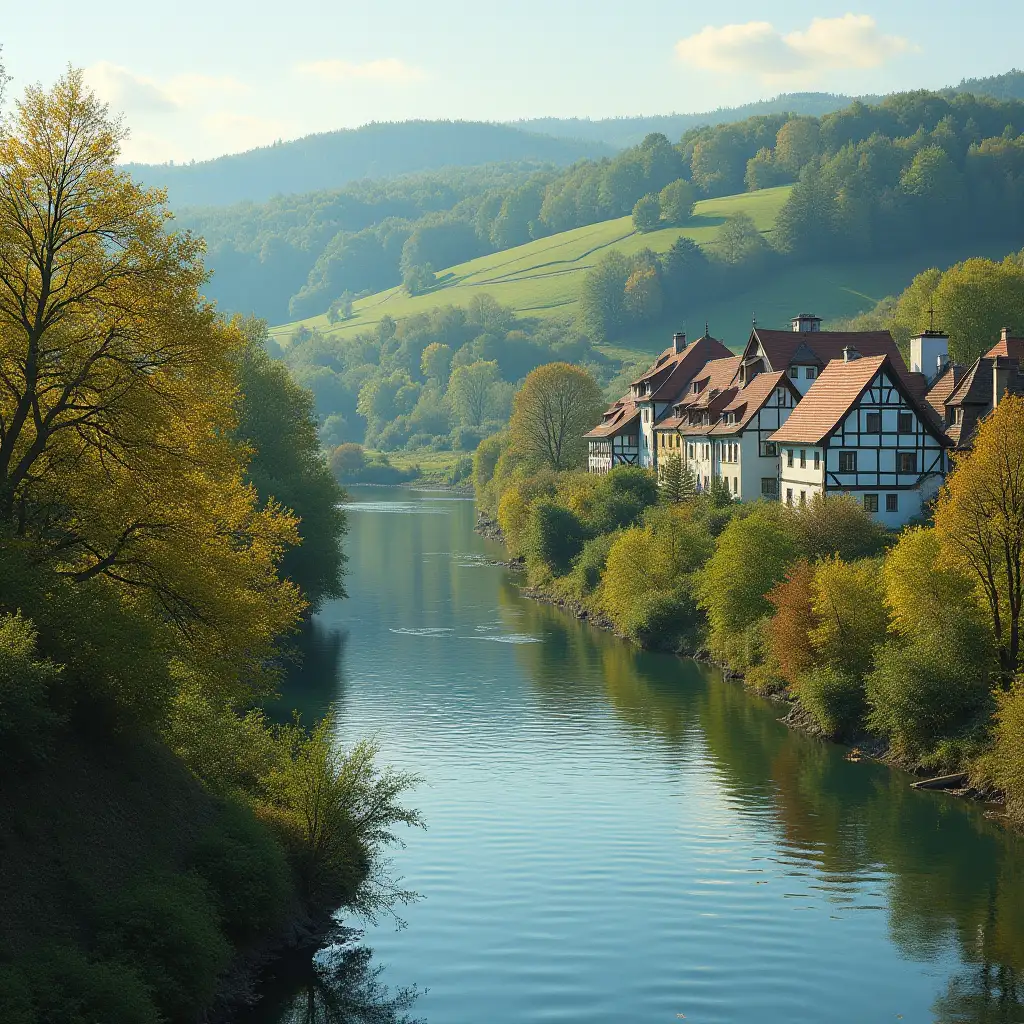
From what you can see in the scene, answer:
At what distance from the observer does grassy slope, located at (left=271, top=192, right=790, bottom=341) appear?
543 ft

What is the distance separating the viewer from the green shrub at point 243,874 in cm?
2133

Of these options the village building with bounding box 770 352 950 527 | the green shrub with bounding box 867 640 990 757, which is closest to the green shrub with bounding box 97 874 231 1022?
the green shrub with bounding box 867 640 990 757

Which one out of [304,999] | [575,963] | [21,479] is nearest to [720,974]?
[575,963]

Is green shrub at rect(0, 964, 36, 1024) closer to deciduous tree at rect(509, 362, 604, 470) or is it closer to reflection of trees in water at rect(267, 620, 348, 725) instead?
reflection of trees in water at rect(267, 620, 348, 725)

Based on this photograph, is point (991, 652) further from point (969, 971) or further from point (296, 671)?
point (296, 671)

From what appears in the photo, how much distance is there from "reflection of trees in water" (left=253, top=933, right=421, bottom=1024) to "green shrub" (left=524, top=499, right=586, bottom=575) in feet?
151

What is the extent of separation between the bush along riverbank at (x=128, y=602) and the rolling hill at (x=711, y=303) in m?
113

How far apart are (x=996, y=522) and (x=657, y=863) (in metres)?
13.6

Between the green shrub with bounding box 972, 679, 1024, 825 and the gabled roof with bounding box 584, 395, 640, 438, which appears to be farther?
the gabled roof with bounding box 584, 395, 640, 438

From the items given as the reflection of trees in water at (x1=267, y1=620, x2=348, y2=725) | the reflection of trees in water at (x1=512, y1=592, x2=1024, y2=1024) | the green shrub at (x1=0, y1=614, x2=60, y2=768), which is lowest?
the reflection of trees in water at (x1=512, y1=592, x2=1024, y2=1024)

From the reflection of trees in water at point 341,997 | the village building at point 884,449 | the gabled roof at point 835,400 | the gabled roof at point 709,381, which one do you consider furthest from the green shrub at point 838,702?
the gabled roof at point 709,381

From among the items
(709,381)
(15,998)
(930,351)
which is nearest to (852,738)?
(930,351)

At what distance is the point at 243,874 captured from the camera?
21.5m

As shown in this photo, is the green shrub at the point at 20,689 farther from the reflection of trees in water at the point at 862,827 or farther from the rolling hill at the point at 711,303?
the rolling hill at the point at 711,303
